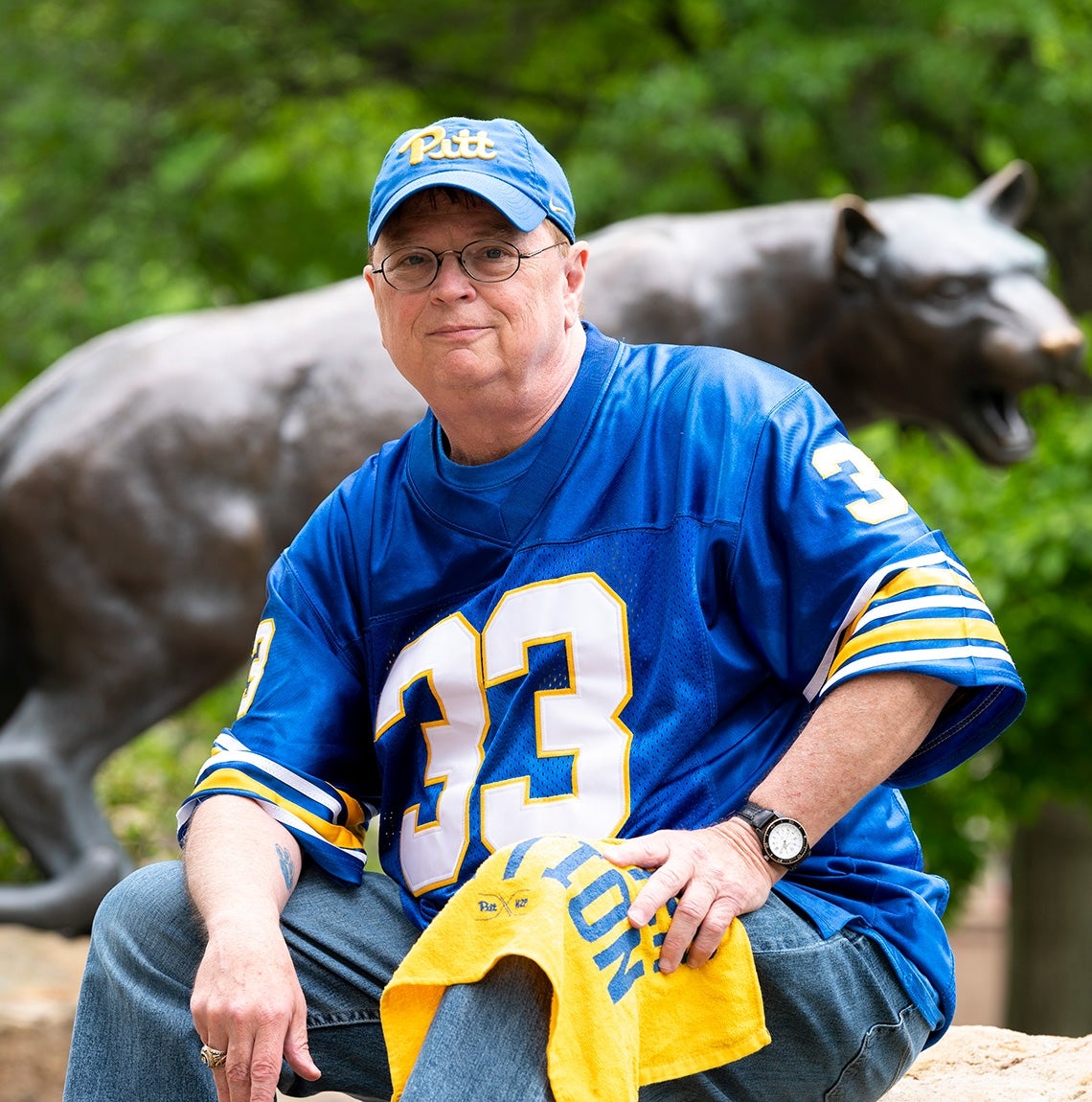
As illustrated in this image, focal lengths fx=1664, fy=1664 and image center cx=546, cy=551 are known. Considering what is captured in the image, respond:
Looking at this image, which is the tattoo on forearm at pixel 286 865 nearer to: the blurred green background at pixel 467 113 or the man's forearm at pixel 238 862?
the man's forearm at pixel 238 862

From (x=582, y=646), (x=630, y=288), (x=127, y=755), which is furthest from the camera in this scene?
(x=127, y=755)

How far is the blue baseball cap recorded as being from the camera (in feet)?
7.45

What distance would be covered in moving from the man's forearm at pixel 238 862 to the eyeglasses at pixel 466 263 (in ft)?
2.56

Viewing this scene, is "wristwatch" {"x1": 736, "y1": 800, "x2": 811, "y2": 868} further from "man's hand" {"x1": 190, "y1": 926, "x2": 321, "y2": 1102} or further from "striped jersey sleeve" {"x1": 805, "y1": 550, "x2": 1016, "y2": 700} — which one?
"man's hand" {"x1": 190, "y1": 926, "x2": 321, "y2": 1102}

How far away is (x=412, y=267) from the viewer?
2357 mm

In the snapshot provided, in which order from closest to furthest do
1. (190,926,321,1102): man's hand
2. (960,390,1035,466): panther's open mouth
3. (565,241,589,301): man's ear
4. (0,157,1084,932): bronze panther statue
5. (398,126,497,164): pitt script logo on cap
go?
(190,926,321,1102): man's hand < (398,126,497,164): pitt script logo on cap < (565,241,589,301): man's ear < (0,157,1084,932): bronze panther statue < (960,390,1035,466): panther's open mouth

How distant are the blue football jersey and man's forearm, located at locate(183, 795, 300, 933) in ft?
0.13

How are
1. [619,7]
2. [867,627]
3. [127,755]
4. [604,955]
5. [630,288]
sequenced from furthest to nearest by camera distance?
1. [619,7]
2. [127,755]
3. [630,288]
4. [867,627]
5. [604,955]

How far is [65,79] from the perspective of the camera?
28.9 ft

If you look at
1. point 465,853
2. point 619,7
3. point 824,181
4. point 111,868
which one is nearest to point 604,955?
point 465,853

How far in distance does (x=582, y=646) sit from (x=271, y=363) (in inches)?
122

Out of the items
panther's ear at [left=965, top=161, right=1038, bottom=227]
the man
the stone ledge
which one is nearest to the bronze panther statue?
panther's ear at [left=965, top=161, right=1038, bottom=227]

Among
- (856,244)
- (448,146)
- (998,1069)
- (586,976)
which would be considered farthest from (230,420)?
(586,976)

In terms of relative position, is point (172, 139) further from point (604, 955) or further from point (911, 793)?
point (604, 955)
